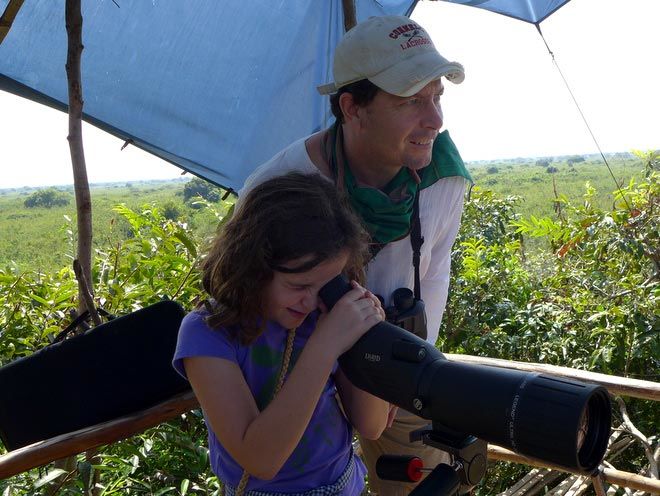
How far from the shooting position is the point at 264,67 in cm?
228

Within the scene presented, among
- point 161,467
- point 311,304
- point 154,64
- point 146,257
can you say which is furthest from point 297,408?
point 154,64

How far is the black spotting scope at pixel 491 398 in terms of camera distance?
2.20ft

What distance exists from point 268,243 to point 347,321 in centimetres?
18

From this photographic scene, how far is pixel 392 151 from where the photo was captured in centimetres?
126

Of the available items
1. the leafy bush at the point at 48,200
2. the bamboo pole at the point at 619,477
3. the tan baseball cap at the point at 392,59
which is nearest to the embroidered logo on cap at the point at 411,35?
the tan baseball cap at the point at 392,59

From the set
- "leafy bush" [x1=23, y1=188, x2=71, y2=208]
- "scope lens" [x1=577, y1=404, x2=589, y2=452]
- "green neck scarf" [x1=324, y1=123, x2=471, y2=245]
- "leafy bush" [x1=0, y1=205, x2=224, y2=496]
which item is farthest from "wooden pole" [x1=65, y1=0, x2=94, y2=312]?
"leafy bush" [x1=23, y1=188, x2=71, y2=208]

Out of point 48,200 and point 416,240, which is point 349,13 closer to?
point 416,240

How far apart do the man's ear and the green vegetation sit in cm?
61

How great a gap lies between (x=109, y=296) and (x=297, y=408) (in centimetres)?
121

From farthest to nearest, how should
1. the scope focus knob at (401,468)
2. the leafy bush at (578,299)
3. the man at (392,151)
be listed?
the leafy bush at (578,299)
the man at (392,151)
the scope focus knob at (401,468)

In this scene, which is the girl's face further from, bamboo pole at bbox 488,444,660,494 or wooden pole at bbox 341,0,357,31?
wooden pole at bbox 341,0,357,31

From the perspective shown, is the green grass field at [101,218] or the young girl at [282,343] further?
the green grass field at [101,218]

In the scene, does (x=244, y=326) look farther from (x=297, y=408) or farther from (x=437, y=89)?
(x=437, y=89)

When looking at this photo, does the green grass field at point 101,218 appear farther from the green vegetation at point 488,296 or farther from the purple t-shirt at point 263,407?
the purple t-shirt at point 263,407
